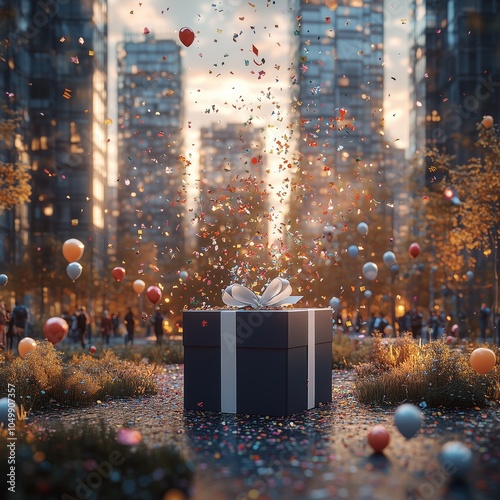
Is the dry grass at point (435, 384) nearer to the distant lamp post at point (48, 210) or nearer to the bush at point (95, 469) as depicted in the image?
the bush at point (95, 469)

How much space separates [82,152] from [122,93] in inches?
3355

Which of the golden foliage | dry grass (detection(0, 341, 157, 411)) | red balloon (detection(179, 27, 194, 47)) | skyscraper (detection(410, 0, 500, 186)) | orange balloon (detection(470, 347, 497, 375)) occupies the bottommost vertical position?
dry grass (detection(0, 341, 157, 411))

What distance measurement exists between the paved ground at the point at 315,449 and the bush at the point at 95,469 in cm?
34

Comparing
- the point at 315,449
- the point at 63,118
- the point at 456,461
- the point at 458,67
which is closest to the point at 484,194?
the point at 315,449

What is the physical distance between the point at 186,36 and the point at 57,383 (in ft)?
21.7

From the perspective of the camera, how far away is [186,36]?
14.2 m

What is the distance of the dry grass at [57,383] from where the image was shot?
1212 cm

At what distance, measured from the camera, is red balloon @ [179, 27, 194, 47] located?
14.2m

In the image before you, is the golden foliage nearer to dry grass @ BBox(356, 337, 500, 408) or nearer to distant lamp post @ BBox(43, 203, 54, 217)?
dry grass @ BBox(356, 337, 500, 408)

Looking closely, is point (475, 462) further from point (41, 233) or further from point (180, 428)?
point (41, 233)

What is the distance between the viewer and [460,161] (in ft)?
196

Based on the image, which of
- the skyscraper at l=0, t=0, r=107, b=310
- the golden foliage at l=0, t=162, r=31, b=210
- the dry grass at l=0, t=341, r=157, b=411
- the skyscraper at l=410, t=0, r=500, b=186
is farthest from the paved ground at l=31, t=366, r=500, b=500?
the skyscraper at l=0, t=0, r=107, b=310

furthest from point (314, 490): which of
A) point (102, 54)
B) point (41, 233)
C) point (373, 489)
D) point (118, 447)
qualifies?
point (102, 54)

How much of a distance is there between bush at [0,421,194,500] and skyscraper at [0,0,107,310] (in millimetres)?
58780
